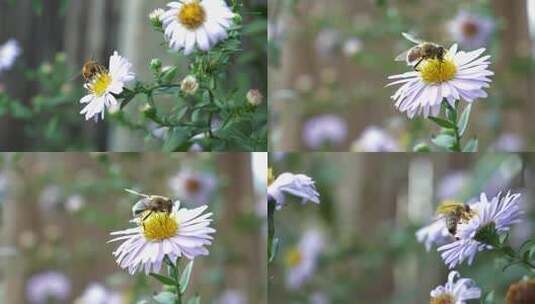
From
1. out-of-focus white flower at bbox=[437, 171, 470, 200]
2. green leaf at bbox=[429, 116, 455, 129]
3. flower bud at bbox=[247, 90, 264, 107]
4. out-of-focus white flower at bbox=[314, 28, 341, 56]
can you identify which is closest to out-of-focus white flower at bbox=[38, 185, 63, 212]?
out-of-focus white flower at bbox=[314, 28, 341, 56]

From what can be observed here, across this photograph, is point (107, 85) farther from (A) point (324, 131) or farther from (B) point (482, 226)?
(A) point (324, 131)

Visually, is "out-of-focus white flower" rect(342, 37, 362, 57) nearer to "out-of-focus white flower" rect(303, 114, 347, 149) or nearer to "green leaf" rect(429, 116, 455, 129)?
"out-of-focus white flower" rect(303, 114, 347, 149)

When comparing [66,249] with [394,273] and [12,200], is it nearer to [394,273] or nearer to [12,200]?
[12,200]

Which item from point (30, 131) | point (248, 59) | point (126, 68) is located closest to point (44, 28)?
point (30, 131)

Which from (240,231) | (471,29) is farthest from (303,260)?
(471,29)

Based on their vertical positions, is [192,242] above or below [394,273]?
above

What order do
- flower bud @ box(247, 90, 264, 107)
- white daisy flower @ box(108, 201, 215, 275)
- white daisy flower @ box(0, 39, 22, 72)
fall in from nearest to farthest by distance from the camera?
white daisy flower @ box(108, 201, 215, 275) → flower bud @ box(247, 90, 264, 107) → white daisy flower @ box(0, 39, 22, 72)

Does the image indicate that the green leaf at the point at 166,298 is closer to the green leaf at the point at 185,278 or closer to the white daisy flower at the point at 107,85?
the green leaf at the point at 185,278
